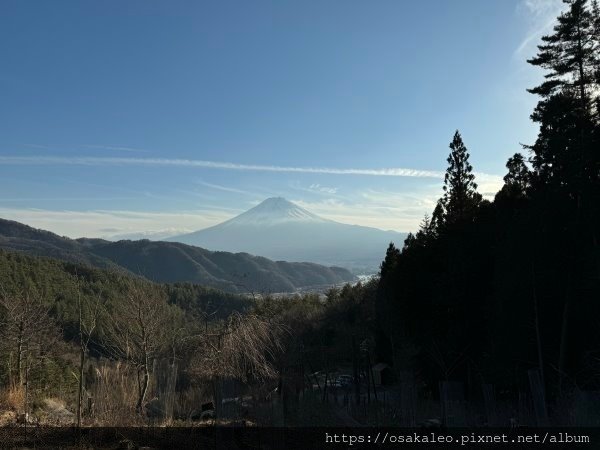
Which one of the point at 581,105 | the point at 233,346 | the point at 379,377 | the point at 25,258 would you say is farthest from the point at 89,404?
the point at 25,258

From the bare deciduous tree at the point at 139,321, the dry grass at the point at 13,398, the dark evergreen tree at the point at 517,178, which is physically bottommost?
the dry grass at the point at 13,398

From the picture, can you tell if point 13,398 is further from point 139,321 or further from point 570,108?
point 570,108

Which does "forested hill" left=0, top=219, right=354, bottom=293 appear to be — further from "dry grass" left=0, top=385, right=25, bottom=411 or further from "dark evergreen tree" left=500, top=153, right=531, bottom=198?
"dry grass" left=0, top=385, right=25, bottom=411

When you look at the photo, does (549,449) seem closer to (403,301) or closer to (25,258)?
(403,301)

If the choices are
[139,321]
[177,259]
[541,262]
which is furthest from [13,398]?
[177,259]

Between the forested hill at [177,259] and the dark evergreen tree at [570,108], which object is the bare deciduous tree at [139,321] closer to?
the dark evergreen tree at [570,108]

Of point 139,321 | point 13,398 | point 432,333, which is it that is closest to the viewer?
point 13,398

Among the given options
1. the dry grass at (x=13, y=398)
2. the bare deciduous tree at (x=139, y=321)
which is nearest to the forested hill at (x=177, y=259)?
the bare deciduous tree at (x=139, y=321)

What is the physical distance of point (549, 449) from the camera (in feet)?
21.6

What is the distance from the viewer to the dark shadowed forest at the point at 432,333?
7699 mm

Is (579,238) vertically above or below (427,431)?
above

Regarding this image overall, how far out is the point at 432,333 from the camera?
2614 centimetres

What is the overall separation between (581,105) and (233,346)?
16764mm

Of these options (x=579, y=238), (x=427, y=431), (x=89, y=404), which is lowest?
(x=427, y=431)
